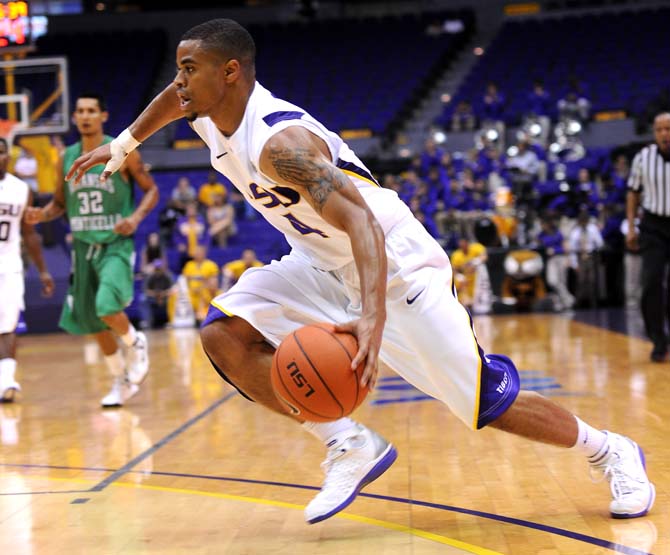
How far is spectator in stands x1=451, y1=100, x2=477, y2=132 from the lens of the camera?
1992cm

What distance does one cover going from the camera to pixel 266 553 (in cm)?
323

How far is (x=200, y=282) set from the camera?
1441 centimetres

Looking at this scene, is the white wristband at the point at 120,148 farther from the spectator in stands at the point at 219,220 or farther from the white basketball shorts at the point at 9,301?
the spectator in stands at the point at 219,220

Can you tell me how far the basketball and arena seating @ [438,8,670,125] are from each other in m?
16.9

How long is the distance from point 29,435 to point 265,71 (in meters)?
18.9

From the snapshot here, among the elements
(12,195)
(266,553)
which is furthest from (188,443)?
(12,195)

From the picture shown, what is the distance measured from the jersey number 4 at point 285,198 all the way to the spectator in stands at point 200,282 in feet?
36.1

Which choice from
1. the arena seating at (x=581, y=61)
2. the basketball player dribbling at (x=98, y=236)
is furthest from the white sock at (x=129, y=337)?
the arena seating at (x=581, y=61)

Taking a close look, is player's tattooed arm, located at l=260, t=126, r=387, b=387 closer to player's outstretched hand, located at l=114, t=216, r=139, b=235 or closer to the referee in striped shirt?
player's outstretched hand, located at l=114, t=216, r=139, b=235

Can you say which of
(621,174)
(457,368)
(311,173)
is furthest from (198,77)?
(621,174)

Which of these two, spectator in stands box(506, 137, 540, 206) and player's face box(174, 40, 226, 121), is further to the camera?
spectator in stands box(506, 137, 540, 206)

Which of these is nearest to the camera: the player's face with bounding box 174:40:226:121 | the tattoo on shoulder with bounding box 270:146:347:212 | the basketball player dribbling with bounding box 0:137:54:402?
the tattoo on shoulder with bounding box 270:146:347:212

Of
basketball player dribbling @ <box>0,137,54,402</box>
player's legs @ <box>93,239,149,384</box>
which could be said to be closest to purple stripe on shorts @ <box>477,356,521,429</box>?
player's legs @ <box>93,239,149,384</box>

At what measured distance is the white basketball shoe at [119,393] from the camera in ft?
22.5
